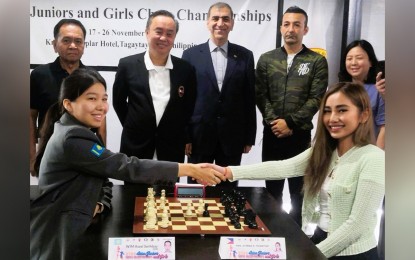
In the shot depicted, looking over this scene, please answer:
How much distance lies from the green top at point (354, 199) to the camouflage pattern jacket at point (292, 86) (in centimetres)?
27

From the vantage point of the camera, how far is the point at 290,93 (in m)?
2.51

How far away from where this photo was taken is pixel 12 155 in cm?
218

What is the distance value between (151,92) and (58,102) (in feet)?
1.43

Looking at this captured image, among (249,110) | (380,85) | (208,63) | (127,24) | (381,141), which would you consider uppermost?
(127,24)

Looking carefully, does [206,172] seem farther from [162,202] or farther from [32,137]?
[32,137]

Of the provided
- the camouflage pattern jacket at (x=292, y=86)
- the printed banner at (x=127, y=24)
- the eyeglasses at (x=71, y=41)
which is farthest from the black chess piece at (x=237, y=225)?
the eyeglasses at (x=71, y=41)

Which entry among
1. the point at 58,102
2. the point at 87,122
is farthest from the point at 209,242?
the point at 58,102

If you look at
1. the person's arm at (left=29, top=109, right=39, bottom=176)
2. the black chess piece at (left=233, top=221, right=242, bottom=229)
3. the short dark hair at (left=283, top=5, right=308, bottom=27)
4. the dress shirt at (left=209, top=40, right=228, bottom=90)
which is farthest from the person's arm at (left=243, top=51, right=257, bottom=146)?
the person's arm at (left=29, top=109, right=39, bottom=176)

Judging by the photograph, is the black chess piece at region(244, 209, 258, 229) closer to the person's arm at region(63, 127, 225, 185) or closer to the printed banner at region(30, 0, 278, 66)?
the person's arm at region(63, 127, 225, 185)

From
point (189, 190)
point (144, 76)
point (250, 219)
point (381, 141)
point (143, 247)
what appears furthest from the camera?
point (189, 190)

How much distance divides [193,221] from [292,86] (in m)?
0.82

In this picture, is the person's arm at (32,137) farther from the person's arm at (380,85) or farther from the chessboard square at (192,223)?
the person's arm at (380,85)

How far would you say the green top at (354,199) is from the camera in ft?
7.50

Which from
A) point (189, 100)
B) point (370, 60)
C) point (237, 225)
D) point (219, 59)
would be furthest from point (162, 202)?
point (370, 60)
